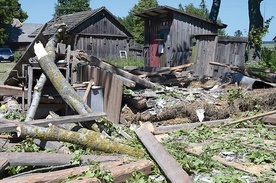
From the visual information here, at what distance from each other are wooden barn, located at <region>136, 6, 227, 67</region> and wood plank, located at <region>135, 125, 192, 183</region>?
11.9 meters

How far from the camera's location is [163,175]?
455 centimetres

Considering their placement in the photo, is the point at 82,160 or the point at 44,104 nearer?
the point at 82,160

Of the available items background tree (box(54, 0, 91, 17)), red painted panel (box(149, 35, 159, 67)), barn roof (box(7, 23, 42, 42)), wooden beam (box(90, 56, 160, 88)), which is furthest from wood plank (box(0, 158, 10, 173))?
background tree (box(54, 0, 91, 17))

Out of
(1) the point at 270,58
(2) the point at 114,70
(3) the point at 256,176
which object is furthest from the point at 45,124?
(1) the point at 270,58

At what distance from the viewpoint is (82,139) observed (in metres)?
5.27

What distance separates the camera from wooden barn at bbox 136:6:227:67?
57.1 ft

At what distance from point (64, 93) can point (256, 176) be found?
3877mm

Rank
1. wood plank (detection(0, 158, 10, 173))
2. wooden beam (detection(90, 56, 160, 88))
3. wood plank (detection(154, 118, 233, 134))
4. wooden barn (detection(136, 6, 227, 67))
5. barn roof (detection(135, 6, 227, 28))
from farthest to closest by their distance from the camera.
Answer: wooden barn (detection(136, 6, 227, 67)) → barn roof (detection(135, 6, 227, 28)) → wooden beam (detection(90, 56, 160, 88)) → wood plank (detection(154, 118, 233, 134)) → wood plank (detection(0, 158, 10, 173))

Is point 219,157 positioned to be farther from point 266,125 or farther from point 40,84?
point 40,84

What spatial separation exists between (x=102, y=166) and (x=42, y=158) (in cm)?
82

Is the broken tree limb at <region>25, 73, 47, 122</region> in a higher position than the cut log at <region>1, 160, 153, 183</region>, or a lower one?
higher

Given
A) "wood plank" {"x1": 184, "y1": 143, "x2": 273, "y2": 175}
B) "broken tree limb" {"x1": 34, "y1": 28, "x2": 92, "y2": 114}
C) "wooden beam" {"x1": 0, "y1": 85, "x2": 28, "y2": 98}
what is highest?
"broken tree limb" {"x1": 34, "y1": 28, "x2": 92, "y2": 114}

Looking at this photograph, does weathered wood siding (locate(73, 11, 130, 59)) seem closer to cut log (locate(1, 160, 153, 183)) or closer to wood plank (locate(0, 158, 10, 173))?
cut log (locate(1, 160, 153, 183))

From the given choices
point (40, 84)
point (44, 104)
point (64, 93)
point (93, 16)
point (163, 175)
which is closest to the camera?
point (163, 175)
